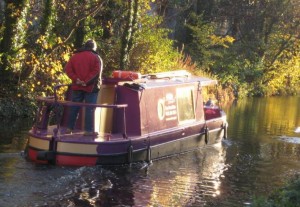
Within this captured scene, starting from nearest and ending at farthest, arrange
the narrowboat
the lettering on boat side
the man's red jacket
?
the narrowboat, the man's red jacket, the lettering on boat side

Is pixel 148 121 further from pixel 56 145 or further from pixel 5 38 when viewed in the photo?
pixel 5 38

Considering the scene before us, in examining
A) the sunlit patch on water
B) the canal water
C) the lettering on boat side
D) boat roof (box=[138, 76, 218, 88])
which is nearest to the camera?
the canal water

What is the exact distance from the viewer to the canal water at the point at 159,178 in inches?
349

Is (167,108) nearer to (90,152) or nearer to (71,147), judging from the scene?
(90,152)

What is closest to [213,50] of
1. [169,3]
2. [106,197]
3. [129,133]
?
[169,3]

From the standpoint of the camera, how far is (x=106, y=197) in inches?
355

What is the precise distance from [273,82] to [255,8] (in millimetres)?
5058

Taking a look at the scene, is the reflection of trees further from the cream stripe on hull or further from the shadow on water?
the cream stripe on hull

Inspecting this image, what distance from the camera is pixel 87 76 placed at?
11.2 meters

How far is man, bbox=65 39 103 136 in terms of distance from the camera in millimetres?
11188

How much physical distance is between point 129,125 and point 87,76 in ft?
4.59

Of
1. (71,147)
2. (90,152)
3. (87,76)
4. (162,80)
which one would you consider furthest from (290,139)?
(71,147)

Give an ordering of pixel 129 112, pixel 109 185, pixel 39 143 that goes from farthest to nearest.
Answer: pixel 129 112
pixel 39 143
pixel 109 185

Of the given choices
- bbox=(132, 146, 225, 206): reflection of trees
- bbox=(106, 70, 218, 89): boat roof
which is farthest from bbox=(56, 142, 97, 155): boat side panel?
bbox=(106, 70, 218, 89): boat roof
